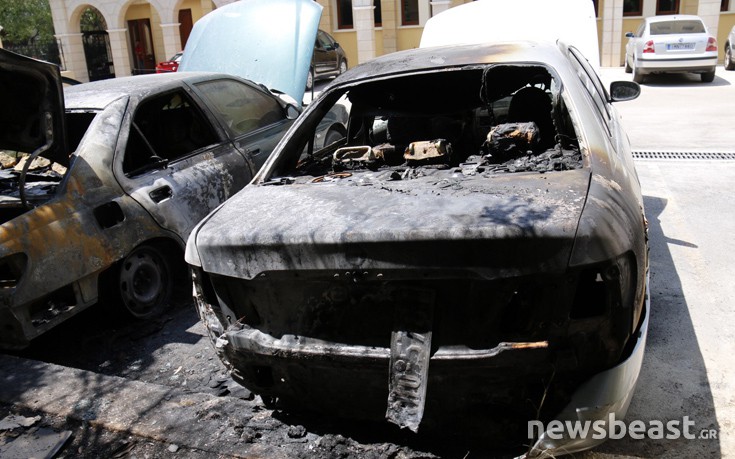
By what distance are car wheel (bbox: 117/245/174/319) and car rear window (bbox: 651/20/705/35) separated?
1450 centimetres

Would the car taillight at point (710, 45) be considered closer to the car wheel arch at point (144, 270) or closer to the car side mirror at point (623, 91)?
the car side mirror at point (623, 91)

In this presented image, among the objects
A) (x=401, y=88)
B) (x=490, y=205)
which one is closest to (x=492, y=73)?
(x=401, y=88)

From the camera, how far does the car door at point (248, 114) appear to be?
5074 millimetres

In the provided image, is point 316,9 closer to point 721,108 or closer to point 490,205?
point 490,205

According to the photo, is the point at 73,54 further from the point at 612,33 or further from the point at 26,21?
the point at 612,33

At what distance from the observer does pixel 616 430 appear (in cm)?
246

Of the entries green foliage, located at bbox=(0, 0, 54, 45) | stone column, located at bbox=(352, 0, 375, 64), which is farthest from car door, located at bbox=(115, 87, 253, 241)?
green foliage, located at bbox=(0, 0, 54, 45)

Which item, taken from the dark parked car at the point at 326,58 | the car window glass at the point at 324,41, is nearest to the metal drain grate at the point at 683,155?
the dark parked car at the point at 326,58

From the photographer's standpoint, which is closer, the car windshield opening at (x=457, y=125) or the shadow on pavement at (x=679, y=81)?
the car windshield opening at (x=457, y=125)

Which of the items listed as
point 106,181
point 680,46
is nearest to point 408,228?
point 106,181

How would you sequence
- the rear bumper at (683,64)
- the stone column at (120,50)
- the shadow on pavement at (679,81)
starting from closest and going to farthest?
the rear bumper at (683,64), the shadow on pavement at (679,81), the stone column at (120,50)

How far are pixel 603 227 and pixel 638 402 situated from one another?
1227 mm

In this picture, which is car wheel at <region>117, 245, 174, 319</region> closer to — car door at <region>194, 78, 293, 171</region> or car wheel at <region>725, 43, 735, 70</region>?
car door at <region>194, 78, 293, 171</region>

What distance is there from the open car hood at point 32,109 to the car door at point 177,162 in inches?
17.5
